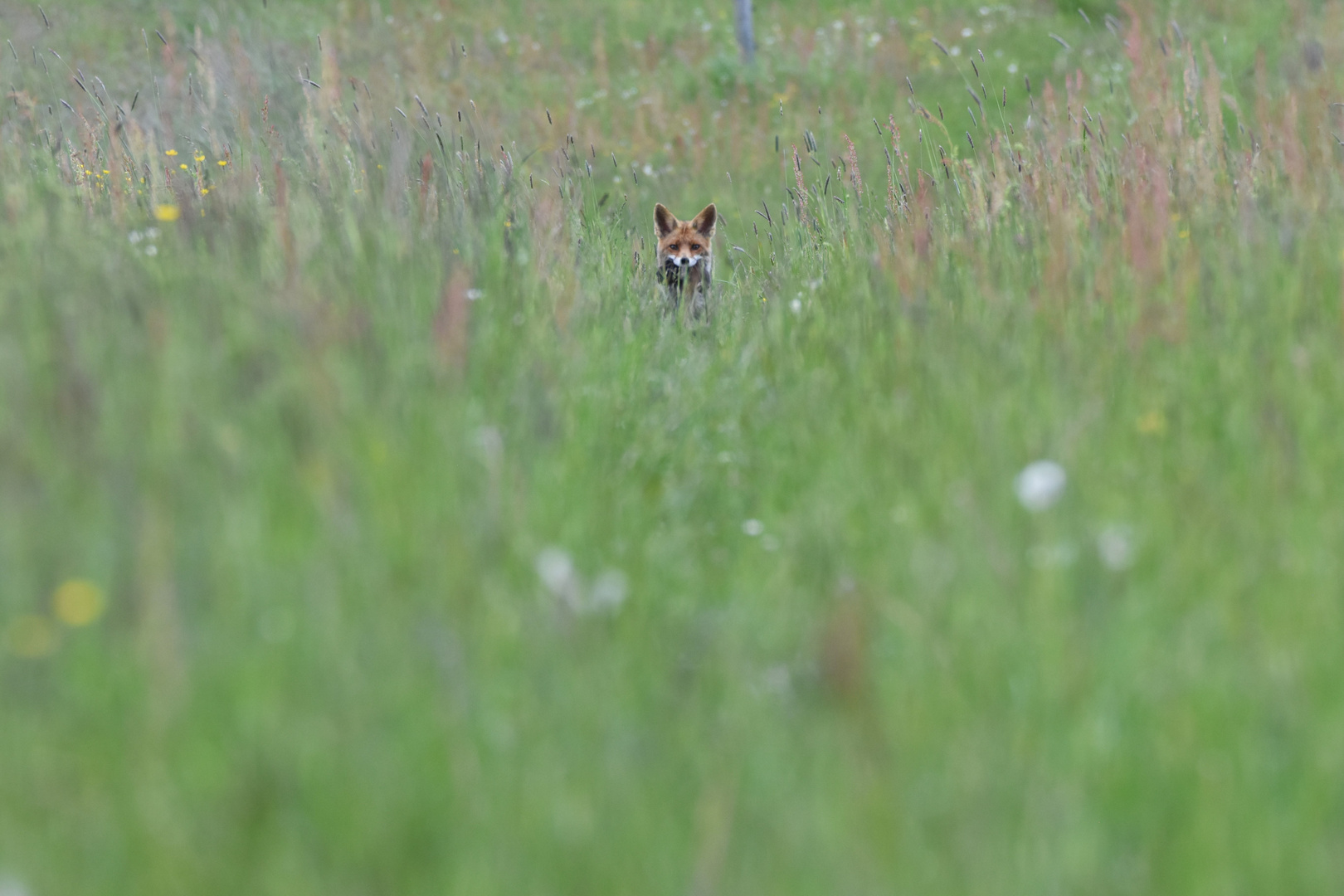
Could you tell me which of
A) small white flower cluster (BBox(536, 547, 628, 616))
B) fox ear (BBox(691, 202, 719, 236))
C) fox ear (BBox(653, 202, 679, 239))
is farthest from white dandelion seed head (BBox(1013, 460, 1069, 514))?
fox ear (BBox(653, 202, 679, 239))

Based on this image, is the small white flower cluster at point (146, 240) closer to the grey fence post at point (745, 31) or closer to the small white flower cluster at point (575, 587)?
the small white flower cluster at point (575, 587)

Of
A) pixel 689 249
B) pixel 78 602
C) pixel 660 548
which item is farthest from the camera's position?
pixel 689 249

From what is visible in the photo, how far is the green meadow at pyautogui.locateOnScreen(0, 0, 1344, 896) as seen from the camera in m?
1.73

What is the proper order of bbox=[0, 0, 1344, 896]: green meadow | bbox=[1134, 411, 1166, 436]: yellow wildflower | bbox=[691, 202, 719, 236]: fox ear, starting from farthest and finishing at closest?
bbox=[691, 202, 719, 236]: fox ear, bbox=[1134, 411, 1166, 436]: yellow wildflower, bbox=[0, 0, 1344, 896]: green meadow

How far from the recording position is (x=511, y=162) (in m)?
5.18

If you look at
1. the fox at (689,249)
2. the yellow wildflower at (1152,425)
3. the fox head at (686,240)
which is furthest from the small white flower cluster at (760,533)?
the fox head at (686,240)

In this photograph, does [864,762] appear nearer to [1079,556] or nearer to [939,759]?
[939,759]

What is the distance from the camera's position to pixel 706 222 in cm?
802

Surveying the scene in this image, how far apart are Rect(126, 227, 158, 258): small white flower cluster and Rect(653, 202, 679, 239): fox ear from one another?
4.75m

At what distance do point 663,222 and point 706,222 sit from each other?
397 mm

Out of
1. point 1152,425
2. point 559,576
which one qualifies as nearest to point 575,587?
point 559,576

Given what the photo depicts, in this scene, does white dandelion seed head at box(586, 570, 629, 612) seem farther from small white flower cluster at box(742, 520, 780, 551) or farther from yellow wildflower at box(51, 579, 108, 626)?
yellow wildflower at box(51, 579, 108, 626)

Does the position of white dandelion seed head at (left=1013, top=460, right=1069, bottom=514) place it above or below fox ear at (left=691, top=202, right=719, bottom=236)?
above

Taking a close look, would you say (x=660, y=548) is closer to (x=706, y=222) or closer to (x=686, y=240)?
(x=686, y=240)
